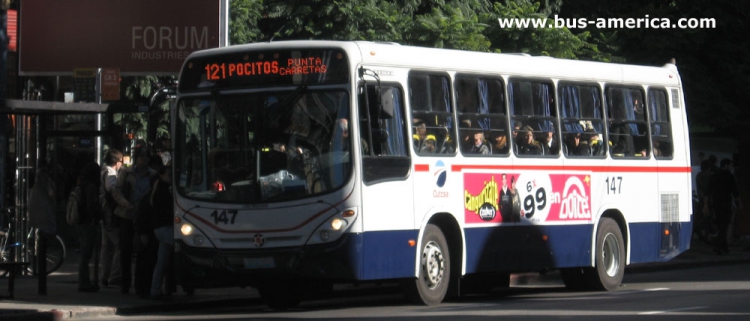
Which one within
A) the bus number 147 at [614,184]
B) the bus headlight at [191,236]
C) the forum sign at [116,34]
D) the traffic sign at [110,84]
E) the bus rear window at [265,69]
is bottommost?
the bus headlight at [191,236]

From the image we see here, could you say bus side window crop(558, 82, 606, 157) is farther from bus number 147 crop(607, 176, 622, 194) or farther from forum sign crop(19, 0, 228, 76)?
forum sign crop(19, 0, 228, 76)

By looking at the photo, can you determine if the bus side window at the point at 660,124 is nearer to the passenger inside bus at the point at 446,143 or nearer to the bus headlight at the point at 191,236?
the passenger inside bus at the point at 446,143

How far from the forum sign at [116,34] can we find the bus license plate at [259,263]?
735 centimetres

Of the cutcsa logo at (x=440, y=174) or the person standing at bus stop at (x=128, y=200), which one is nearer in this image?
the cutcsa logo at (x=440, y=174)

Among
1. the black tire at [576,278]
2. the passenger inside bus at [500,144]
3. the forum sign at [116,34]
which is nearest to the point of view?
the passenger inside bus at [500,144]

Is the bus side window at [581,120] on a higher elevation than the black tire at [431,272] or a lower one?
higher

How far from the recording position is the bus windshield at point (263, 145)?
14344mm

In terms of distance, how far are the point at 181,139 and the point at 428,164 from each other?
108 inches

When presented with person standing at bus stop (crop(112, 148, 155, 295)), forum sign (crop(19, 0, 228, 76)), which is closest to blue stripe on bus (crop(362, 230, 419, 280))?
person standing at bus stop (crop(112, 148, 155, 295))

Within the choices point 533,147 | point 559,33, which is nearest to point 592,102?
point 533,147

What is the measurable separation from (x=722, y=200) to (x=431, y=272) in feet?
40.4

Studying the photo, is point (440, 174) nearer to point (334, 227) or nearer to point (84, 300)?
point (334, 227)

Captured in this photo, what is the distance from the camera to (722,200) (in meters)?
26.2

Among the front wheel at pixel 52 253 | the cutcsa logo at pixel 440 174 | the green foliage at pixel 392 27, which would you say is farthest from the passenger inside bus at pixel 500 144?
the green foliage at pixel 392 27
